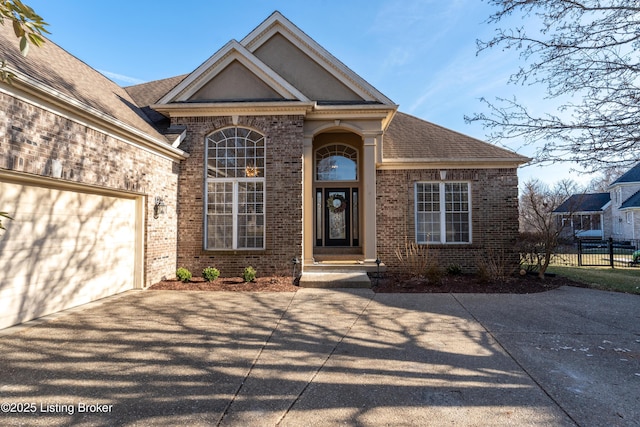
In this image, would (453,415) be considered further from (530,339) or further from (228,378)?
(530,339)

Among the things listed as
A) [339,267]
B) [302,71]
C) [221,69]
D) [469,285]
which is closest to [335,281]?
[339,267]

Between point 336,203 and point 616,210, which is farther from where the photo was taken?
point 616,210

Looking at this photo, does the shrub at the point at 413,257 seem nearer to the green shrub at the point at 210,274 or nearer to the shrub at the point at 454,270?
the shrub at the point at 454,270

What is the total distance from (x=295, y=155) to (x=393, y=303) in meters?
5.01

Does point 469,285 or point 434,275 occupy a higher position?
point 434,275

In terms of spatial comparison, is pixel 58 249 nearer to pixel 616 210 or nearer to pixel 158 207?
pixel 158 207

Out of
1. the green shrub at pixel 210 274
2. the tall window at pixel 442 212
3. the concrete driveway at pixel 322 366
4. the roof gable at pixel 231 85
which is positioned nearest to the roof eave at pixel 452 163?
the tall window at pixel 442 212

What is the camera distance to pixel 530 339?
4801 millimetres

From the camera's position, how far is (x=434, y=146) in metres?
11.5

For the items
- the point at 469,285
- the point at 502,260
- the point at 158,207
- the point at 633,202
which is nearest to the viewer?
the point at 158,207

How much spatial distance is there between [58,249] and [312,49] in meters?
8.97

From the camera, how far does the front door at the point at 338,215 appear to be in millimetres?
12133

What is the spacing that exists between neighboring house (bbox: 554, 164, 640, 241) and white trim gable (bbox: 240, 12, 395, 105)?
19.4m

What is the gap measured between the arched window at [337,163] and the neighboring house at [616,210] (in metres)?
18.2
